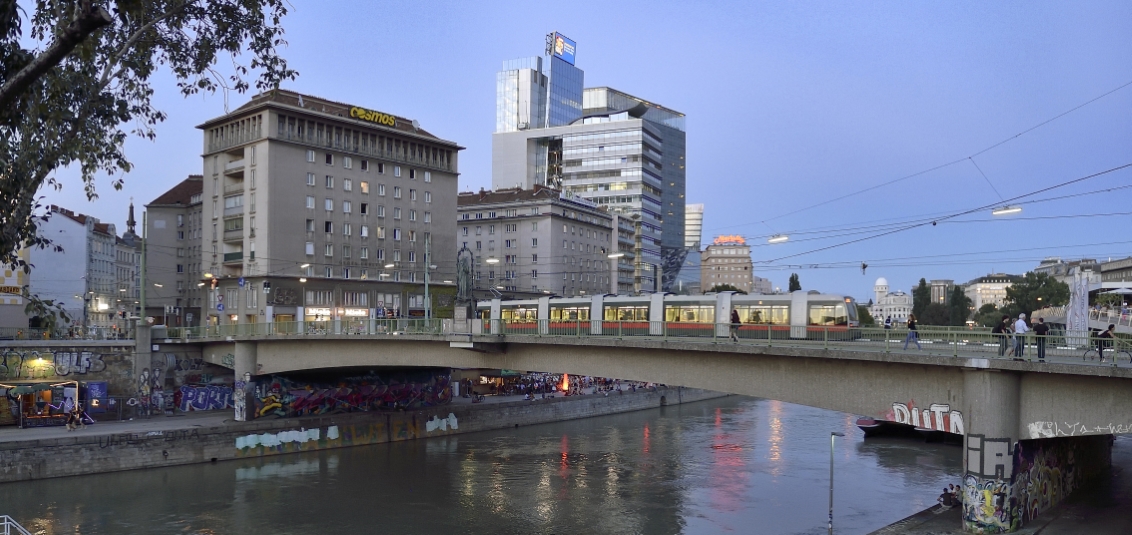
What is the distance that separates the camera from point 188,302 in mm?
102250

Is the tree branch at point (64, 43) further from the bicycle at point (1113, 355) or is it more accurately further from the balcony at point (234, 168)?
the balcony at point (234, 168)

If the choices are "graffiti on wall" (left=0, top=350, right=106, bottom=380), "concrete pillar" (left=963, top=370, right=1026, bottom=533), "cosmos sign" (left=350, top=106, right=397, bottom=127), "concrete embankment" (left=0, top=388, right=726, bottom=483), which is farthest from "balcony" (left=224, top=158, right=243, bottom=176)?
"concrete pillar" (left=963, top=370, right=1026, bottom=533)

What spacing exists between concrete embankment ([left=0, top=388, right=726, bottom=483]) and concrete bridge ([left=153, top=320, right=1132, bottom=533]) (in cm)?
1840

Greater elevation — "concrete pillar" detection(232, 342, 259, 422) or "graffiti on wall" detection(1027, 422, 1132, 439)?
"graffiti on wall" detection(1027, 422, 1132, 439)

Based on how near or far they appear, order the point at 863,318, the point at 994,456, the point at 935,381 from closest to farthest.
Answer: the point at 994,456
the point at 935,381
the point at 863,318

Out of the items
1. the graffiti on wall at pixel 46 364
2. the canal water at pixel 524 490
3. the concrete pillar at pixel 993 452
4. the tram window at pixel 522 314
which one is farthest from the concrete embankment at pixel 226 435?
the concrete pillar at pixel 993 452

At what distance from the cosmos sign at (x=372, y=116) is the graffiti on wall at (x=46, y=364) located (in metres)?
32.9

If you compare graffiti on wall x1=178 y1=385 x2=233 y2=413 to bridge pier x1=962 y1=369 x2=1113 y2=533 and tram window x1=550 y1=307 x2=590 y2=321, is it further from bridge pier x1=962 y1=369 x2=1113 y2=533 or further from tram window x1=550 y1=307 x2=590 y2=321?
bridge pier x1=962 y1=369 x2=1113 y2=533

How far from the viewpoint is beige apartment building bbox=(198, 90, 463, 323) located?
75.1 metres

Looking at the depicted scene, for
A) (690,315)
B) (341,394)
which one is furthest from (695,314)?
(341,394)

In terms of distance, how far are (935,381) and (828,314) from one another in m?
14.5

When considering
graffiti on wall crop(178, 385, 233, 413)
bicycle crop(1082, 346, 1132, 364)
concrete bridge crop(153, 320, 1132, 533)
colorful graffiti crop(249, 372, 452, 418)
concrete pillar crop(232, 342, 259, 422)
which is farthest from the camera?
graffiti on wall crop(178, 385, 233, 413)

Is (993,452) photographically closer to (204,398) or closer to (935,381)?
(935,381)

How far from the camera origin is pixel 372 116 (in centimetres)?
8219
